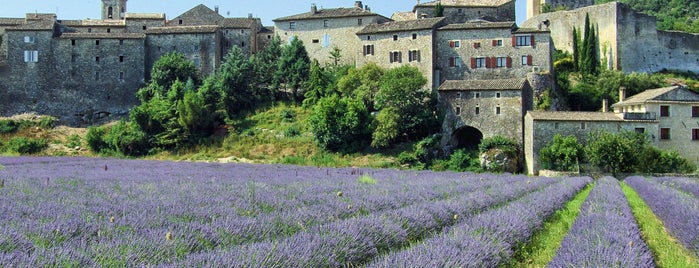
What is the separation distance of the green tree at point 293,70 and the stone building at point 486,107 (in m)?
13.1

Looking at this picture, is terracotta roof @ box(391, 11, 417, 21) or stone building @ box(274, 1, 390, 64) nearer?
stone building @ box(274, 1, 390, 64)

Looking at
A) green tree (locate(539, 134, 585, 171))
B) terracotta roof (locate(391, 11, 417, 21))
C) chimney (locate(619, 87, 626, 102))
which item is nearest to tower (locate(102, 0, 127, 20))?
terracotta roof (locate(391, 11, 417, 21))

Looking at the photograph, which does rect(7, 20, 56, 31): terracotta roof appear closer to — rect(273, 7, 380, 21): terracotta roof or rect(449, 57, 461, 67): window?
rect(273, 7, 380, 21): terracotta roof

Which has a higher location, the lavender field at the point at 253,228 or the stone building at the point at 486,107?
the stone building at the point at 486,107

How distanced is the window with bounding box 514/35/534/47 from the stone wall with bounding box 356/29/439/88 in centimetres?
655

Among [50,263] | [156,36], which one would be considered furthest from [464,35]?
[50,263]

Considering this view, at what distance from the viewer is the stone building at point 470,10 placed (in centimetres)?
5816

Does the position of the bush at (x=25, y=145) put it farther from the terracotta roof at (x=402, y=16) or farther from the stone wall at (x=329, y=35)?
the terracotta roof at (x=402, y=16)

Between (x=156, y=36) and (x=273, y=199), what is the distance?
47.8 metres

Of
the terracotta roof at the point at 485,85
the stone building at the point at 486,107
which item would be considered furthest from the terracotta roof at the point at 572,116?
the terracotta roof at the point at 485,85

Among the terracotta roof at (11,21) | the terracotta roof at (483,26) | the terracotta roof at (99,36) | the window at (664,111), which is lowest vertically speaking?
the window at (664,111)

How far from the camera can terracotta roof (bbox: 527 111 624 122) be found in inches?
1594

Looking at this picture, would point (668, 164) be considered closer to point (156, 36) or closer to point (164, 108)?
point (164, 108)

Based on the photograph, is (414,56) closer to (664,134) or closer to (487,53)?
(487,53)
